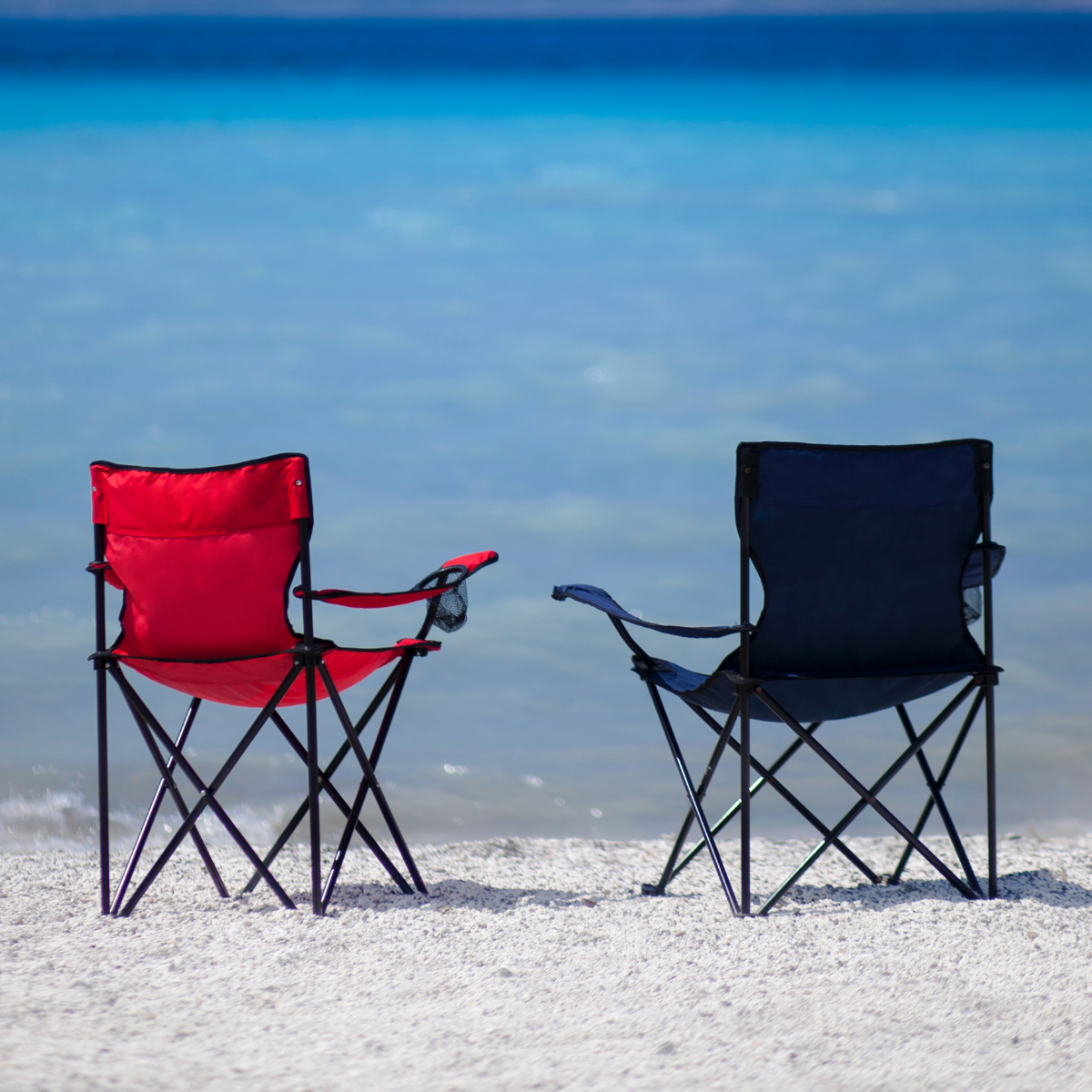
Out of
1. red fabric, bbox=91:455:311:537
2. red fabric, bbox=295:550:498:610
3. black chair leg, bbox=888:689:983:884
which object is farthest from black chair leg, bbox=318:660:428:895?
black chair leg, bbox=888:689:983:884

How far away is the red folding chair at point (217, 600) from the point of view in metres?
2.44

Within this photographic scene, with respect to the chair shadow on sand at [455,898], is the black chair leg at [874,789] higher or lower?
higher

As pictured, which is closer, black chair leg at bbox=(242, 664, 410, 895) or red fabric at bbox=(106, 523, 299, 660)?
red fabric at bbox=(106, 523, 299, 660)

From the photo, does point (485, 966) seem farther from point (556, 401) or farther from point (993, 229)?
point (993, 229)

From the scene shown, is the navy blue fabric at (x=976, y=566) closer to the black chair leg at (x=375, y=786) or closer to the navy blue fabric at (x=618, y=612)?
the navy blue fabric at (x=618, y=612)

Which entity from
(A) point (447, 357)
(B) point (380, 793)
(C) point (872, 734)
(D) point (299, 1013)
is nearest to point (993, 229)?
(A) point (447, 357)

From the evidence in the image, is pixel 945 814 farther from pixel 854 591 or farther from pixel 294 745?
pixel 294 745

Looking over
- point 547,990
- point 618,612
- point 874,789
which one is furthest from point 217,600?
point 874,789

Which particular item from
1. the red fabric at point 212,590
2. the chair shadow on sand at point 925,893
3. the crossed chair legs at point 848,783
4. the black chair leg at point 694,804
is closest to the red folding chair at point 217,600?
the red fabric at point 212,590

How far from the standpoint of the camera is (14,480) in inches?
381

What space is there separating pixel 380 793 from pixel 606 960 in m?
0.74

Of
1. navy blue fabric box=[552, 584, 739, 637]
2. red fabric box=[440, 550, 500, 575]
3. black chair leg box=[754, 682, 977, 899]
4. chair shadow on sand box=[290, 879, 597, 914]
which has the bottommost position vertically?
chair shadow on sand box=[290, 879, 597, 914]

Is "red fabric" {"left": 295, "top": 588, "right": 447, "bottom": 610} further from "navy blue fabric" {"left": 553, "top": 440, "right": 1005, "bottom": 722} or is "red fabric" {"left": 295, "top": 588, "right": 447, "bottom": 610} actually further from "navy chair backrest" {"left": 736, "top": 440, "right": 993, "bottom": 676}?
"navy chair backrest" {"left": 736, "top": 440, "right": 993, "bottom": 676}

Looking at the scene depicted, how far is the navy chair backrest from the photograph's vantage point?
2.42 metres
